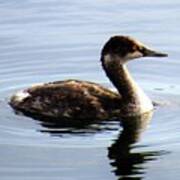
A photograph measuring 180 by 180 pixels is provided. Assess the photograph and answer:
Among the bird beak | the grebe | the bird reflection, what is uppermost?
the bird beak

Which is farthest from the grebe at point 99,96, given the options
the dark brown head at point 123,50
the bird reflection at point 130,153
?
the bird reflection at point 130,153

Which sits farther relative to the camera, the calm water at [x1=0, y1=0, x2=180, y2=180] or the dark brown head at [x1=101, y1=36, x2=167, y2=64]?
the dark brown head at [x1=101, y1=36, x2=167, y2=64]

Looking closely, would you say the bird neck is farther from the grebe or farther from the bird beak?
the bird beak

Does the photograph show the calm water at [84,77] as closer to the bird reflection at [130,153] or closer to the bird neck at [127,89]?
the bird reflection at [130,153]

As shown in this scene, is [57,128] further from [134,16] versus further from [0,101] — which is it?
[134,16]

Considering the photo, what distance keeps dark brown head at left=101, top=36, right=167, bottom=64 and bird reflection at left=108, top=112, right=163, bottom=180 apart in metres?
0.68

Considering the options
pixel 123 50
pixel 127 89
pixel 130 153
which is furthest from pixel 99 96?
pixel 130 153

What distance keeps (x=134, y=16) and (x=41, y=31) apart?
4.47 feet

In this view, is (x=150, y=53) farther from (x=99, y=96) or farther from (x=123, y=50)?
(x=99, y=96)

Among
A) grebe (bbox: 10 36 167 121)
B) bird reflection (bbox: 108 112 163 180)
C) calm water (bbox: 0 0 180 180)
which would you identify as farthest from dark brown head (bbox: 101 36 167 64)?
bird reflection (bbox: 108 112 163 180)

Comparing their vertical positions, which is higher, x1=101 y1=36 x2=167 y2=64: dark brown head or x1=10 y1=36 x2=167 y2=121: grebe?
x1=101 y1=36 x2=167 y2=64: dark brown head

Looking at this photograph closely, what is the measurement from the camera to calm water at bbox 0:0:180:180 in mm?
10602

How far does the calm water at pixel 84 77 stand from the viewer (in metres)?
10.6

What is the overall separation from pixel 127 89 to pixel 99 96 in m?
0.35
